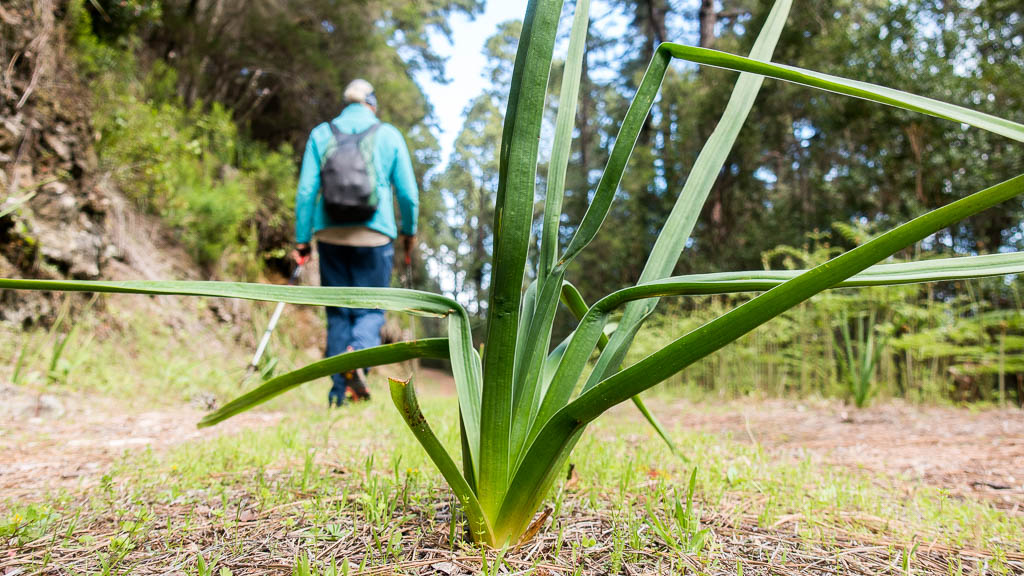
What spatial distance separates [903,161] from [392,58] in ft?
28.8

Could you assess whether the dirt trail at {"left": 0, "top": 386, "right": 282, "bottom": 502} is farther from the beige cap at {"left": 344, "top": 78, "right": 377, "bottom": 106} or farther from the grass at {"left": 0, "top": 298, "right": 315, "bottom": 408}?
the beige cap at {"left": 344, "top": 78, "right": 377, "bottom": 106}

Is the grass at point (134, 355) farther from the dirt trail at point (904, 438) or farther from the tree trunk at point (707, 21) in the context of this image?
the tree trunk at point (707, 21)

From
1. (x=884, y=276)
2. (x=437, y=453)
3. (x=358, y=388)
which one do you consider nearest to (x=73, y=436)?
(x=358, y=388)

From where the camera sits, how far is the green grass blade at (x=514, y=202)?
0.71 meters

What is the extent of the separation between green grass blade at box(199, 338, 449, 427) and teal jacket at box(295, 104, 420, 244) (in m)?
2.59

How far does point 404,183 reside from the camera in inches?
140

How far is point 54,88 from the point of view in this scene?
3898mm

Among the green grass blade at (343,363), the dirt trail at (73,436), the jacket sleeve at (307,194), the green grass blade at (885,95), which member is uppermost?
the jacket sleeve at (307,194)

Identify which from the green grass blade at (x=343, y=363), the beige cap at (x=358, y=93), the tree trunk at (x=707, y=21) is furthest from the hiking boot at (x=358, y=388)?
the tree trunk at (x=707, y=21)

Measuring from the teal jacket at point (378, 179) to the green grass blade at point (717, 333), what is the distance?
9.25 ft

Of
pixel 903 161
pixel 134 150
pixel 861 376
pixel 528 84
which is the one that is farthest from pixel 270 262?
pixel 903 161

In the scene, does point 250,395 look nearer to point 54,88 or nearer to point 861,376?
point 861,376

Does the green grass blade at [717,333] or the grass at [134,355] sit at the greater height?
the green grass blade at [717,333]

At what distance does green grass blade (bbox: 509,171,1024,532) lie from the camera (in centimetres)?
57
